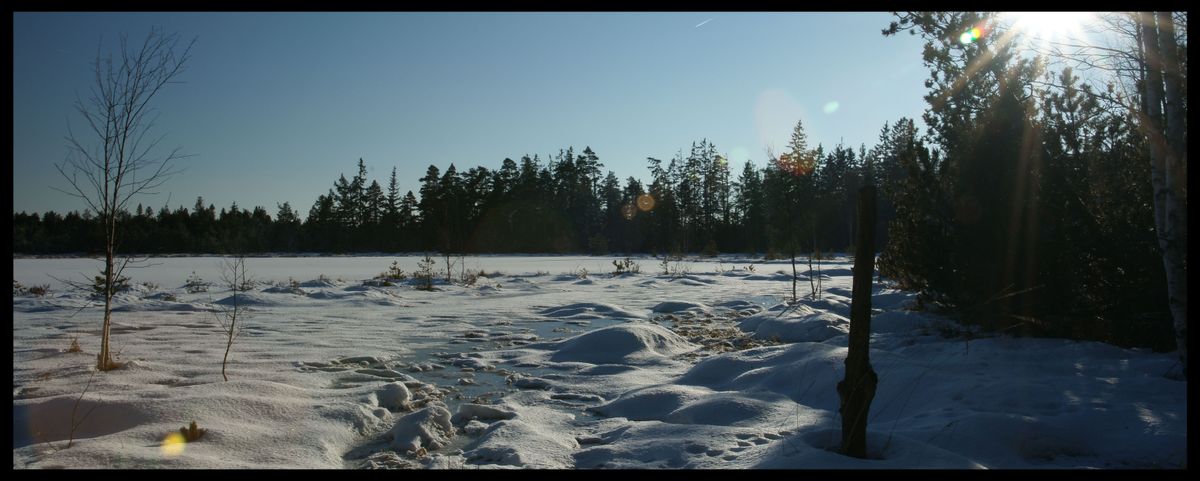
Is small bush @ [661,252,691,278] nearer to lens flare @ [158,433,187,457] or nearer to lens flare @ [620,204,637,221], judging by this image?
lens flare @ [158,433,187,457]

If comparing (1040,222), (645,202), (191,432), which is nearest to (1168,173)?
(1040,222)

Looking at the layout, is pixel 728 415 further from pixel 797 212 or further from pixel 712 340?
pixel 797 212

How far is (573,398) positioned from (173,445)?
273cm

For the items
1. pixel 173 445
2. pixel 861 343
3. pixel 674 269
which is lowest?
pixel 173 445

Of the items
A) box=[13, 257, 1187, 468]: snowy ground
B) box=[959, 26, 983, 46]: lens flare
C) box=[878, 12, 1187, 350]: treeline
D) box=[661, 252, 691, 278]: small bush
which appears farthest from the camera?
box=[661, 252, 691, 278]: small bush

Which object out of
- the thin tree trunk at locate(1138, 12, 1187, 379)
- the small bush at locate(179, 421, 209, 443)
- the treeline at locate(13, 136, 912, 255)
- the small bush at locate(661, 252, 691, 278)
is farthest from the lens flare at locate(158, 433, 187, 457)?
the treeline at locate(13, 136, 912, 255)

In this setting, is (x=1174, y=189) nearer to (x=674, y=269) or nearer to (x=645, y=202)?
(x=674, y=269)

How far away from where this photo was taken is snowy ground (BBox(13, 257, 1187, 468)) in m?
3.20

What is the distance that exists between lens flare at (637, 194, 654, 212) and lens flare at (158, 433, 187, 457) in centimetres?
4796

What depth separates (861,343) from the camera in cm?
291

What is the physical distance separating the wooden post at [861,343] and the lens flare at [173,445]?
3.53 m

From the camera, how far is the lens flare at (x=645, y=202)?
51222mm

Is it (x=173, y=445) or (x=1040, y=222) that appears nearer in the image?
(x=173, y=445)
